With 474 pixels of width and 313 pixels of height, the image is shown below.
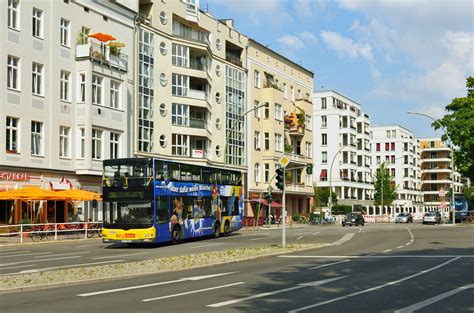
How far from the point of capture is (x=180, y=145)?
56031 mm

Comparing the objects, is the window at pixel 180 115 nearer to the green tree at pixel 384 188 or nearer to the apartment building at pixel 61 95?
the apartment building at pixel 61 95

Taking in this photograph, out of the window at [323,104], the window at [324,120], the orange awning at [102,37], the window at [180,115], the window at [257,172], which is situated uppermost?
the window at [323,104]

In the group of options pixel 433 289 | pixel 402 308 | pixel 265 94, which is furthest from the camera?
pixel 265 94

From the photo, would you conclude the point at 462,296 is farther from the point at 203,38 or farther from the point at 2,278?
the point at 203,38

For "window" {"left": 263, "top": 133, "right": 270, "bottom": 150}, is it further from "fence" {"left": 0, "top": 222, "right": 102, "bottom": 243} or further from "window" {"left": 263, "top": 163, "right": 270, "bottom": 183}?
"fence" {"left": 0, "top": 222, "right": 102, "bottom": 243}

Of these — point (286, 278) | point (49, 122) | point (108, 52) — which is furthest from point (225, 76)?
point (286, 278)

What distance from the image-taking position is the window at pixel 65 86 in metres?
41.7

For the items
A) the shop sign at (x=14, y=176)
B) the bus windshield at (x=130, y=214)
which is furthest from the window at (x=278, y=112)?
the bus windshield at (x=130, y=214)

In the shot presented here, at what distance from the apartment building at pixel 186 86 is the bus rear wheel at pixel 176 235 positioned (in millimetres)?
19054

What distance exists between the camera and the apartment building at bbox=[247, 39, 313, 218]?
2741 inches

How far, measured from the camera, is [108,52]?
44719 mm

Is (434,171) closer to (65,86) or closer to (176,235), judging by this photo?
(65,86)

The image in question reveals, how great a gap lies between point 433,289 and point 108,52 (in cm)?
3557

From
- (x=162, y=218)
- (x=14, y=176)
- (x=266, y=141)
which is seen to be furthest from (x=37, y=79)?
(x=266, y=141)
